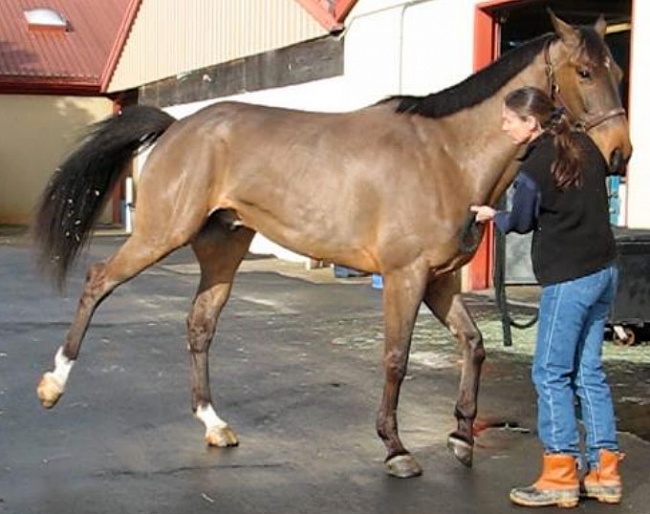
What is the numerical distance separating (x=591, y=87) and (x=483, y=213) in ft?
2.60

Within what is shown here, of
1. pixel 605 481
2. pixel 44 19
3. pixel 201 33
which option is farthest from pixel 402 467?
pixel 44 19

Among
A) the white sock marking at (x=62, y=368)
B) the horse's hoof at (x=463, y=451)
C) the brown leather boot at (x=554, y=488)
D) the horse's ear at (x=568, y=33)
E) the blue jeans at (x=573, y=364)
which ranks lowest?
the horse's hoof at (x=463, y=451)

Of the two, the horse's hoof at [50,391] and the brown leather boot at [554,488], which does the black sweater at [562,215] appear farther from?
the horse's hoof at [50,391]

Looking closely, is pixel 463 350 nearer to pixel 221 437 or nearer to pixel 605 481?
pixel 605 481

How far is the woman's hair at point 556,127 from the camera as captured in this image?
5348 millimetres

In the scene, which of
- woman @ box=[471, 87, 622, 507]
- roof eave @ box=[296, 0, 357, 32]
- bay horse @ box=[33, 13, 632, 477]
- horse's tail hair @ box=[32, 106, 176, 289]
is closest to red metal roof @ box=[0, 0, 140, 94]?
roof eave @ box=[296, 0, 357, 32]

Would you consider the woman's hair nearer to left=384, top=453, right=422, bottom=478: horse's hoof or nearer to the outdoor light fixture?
left=384, top=453, right=422, bottom=478: horse's hoof

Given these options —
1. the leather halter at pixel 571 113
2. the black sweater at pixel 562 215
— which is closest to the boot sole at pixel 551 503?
the black sweater at pixel 562 215

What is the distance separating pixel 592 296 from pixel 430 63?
10991mm

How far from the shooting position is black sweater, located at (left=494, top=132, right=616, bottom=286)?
5422 mm

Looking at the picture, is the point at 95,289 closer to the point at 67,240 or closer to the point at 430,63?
the point at 67,240

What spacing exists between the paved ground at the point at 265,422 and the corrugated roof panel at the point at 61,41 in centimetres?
2152

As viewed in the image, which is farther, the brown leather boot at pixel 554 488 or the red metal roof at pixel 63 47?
the red metal roof at pixel 63 47

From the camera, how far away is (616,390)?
28.3 feet
